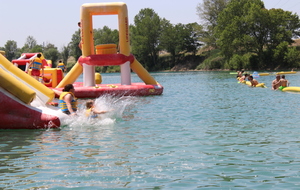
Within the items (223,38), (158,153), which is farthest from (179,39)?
(158,153)

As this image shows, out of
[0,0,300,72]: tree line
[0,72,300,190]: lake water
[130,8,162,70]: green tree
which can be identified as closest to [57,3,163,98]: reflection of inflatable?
[0,72,300,190]: lake water

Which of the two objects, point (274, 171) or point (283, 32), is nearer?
point (274, 171)

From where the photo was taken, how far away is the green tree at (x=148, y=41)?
7238cm

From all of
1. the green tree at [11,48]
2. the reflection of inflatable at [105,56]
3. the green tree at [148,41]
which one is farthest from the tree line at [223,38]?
the reflection of inflatable at [105,56]

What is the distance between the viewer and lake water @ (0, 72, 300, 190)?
5.06 m

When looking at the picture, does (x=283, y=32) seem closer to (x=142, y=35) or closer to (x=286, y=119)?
(x=142, y=35)

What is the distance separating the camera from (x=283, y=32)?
51.8 meters

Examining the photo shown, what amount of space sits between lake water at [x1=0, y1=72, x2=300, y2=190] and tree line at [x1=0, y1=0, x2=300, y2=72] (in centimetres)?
4253

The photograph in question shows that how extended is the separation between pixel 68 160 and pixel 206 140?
2.51 metres

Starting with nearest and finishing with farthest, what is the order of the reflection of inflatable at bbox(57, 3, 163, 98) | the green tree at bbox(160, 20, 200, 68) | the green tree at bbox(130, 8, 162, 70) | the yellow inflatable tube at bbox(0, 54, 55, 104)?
the yellow inflatable tube at bbox(0, 54, 55, 104) < the reflection of inflatable at bbox(57, 3, 163, 98) < the green tree at bbox(160, 20, 200, 68) < the green tree at bbox(130, 8, 162, 70)

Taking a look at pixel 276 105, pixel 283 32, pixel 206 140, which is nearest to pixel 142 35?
pixel 283 32

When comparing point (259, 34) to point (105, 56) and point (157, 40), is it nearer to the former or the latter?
point (157, 40)

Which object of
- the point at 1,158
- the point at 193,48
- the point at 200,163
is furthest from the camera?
Result: the point at 193,48

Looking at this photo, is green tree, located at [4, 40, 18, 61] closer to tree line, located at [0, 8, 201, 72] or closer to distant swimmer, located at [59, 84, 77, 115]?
tree line, located at [0, 8, 201, 72]
